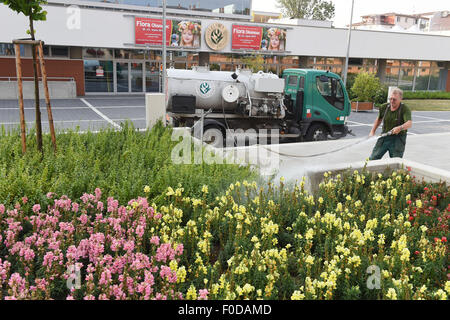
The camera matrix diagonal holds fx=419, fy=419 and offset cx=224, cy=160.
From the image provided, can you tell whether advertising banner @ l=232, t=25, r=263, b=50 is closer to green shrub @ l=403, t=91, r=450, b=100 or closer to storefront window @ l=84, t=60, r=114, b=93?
storefront window @ l=84, t=60, r=114, b=93

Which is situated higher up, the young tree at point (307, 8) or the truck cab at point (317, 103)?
the young tree at point (307, 8)

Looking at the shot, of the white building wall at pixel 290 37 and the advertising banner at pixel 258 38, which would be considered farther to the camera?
the advertising banner at pixel 258 38

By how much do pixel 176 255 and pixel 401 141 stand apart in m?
5.58

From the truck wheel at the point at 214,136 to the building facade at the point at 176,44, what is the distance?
605 inches

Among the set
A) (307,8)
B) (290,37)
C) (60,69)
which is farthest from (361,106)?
(307,8)

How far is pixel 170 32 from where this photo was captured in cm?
2561

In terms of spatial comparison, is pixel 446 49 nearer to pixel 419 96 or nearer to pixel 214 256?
pixel 419 96

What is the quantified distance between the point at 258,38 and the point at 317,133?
17338 mm

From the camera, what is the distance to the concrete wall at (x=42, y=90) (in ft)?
74.8

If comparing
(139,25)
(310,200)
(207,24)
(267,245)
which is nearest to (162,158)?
(310,200)

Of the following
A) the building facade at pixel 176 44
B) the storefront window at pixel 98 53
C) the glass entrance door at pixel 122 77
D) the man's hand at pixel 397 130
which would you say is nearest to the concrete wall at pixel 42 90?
the building facade at pixel 176 44

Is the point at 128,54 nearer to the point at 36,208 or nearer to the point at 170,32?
the point at 170,32

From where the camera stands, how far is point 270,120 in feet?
39.5

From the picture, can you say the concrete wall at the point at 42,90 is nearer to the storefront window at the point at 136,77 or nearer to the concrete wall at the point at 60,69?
the concrete wall at the point at 60,69
